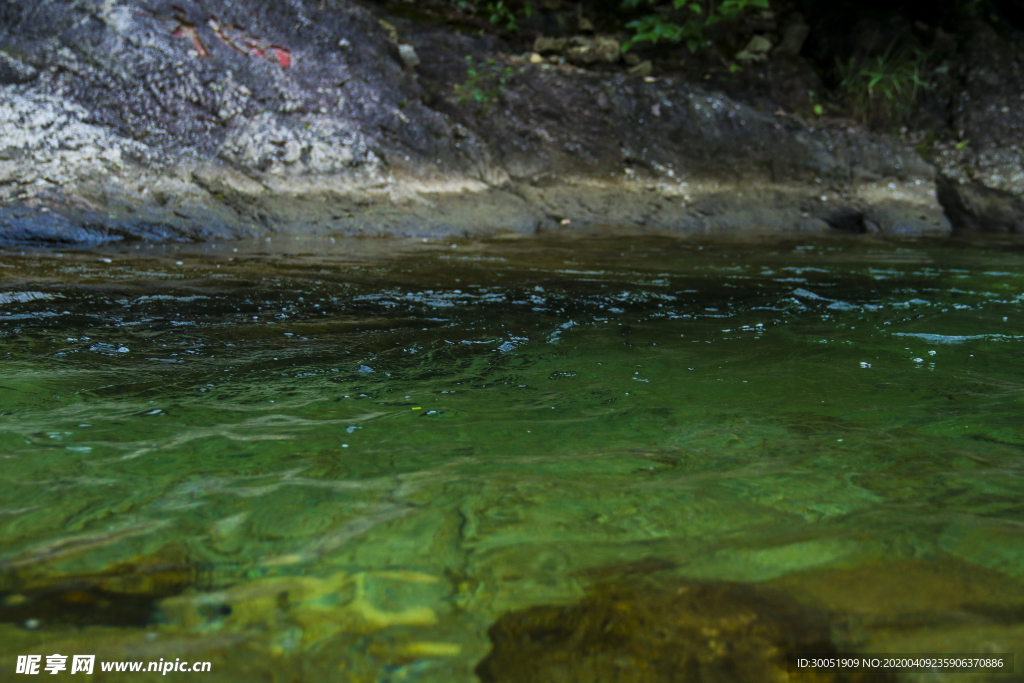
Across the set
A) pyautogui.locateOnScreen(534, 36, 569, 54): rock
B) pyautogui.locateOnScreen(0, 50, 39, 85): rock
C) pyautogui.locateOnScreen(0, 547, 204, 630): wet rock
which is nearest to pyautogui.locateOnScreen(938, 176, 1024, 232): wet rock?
pyautogui.locateOnScreen(534, 36, 569, 54): rock

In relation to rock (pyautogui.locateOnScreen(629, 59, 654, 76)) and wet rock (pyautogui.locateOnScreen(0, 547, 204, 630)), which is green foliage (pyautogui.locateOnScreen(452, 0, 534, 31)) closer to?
rock (pyautogui.locateOnScreen(629, 59, 654, 76))

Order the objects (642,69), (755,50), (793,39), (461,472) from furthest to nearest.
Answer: (793,39) → (755,50) → (642,69) → (461,472)

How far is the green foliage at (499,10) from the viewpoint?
36.6ft

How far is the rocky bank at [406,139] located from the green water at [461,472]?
351cm

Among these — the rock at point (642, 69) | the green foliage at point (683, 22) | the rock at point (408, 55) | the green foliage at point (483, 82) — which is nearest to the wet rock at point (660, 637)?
the green foliage at point (483, 82)

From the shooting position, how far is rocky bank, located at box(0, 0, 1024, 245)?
732cm

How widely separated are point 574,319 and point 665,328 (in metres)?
0.52

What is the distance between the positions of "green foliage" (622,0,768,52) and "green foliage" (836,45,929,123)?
186 centimetres

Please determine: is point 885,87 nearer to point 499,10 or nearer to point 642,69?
point 642,69

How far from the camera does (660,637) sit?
1.36 meters

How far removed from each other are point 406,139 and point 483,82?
6.22 ft

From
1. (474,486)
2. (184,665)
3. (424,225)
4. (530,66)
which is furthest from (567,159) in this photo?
(184,665)

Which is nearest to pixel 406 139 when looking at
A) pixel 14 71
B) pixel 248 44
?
pixel 248 44

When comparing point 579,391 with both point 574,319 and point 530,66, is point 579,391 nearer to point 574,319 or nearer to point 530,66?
Answer: point 574,319
